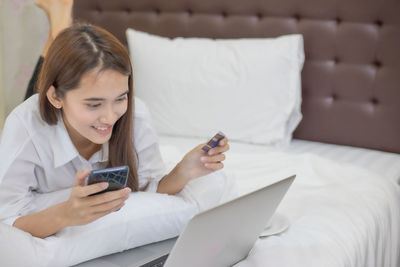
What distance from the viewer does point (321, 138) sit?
2309 millimetres

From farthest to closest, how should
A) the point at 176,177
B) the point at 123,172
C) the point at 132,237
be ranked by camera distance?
1. the point at 176,177
2. the point at 132,237
3. the point at 123,172

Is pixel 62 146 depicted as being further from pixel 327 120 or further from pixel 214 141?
pixel 327 120

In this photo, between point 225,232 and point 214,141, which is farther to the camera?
point 214,141

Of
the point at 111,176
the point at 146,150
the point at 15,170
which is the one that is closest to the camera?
the point at 111,176

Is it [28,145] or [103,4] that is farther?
[103,4]

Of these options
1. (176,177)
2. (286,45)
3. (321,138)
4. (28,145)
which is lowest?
(321,138)

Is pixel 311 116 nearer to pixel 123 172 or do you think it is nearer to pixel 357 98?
pixel 357 98

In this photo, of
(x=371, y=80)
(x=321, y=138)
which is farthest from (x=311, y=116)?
(x=371, y=80)

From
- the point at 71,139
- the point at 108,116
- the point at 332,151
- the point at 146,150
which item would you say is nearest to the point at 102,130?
the point at 108,116

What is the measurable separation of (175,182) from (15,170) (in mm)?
433

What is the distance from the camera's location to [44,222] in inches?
42.6

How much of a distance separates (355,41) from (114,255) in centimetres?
151

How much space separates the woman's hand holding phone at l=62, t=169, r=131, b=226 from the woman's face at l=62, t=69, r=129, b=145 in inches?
7.9

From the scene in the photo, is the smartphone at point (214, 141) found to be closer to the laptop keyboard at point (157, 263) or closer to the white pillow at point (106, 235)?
the white pillow at point (106, 235)
